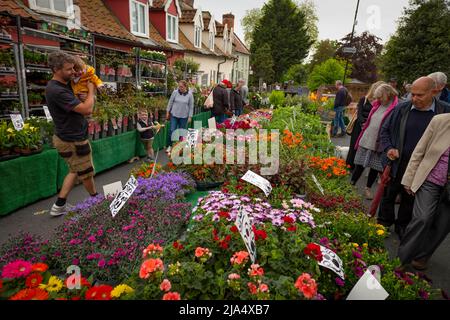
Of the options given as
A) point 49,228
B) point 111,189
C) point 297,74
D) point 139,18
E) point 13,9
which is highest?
point 139,18

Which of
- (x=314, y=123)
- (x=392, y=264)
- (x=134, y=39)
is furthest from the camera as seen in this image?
(x=134, y=39)

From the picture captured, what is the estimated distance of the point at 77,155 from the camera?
4039mm

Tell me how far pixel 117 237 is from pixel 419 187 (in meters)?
3.00

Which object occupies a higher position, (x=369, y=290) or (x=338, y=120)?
(x=338, y=120)

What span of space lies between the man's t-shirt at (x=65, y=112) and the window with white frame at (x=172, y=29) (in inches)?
533

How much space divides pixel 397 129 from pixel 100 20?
36.6 ft

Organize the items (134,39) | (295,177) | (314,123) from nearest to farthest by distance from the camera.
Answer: (295,177) → (314,123) → (134,39)

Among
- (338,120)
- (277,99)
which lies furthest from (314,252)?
(277,99)

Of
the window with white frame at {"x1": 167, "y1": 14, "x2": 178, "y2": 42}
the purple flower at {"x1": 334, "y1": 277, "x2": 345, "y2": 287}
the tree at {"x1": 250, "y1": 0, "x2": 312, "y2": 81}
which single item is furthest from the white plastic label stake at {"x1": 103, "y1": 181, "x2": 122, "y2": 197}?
the tree at {"x1": 250, "y1": 0, "x2": 312, "y2": 81}

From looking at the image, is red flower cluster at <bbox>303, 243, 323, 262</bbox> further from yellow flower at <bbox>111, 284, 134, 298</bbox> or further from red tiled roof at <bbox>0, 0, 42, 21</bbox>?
red tiled roof at <bbox>0, 0, 42, 21</bbox>

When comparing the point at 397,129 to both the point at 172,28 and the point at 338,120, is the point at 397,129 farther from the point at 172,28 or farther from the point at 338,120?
the point at 172,28

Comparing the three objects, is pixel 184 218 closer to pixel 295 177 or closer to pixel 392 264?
pixel 295 177

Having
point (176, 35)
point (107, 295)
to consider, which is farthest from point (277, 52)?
point (107, 295)

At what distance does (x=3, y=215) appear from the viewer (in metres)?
4.20
